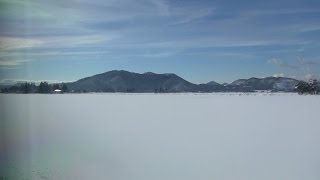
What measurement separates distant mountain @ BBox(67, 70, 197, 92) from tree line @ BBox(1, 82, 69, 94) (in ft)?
0.22

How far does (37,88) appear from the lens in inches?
115

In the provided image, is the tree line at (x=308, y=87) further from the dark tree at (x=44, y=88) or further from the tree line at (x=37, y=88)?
the dark tree at (x=44, y=88)

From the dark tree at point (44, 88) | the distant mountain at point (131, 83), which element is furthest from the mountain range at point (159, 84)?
the dark tree at point (44, 88)

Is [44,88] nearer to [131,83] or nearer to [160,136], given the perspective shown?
[131,83]

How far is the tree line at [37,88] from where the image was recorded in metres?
2.83

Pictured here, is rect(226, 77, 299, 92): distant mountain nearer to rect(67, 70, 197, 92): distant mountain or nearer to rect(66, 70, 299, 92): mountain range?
rect(66, 70, 299, 92): mountain range

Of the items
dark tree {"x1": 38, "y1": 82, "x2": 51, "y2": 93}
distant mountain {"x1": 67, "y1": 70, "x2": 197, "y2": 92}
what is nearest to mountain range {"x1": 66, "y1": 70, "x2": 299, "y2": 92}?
distant mountain {"x1": 67, "y1": 70, "x2": 197, "y2": 92}

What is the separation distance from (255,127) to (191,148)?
385mm

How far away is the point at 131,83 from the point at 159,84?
0.55 ft

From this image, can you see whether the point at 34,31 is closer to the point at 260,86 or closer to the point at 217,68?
the point at 217,68

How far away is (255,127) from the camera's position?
2.41 meters

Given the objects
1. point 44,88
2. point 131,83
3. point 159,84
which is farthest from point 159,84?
point 44,88

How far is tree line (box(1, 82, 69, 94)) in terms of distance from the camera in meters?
2.83

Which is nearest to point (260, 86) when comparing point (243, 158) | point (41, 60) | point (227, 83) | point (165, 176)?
point (227, 83)
